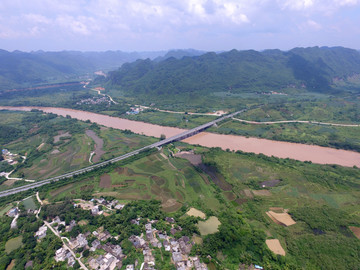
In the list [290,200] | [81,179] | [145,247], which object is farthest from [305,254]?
[81,179]

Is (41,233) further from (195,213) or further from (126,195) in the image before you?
(195,213)

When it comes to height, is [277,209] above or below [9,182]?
above

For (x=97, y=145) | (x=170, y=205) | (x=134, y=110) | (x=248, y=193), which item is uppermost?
(x=134, y=110)

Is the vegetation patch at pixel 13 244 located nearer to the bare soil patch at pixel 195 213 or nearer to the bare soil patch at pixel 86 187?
the bare soil patch at pixel 86 187

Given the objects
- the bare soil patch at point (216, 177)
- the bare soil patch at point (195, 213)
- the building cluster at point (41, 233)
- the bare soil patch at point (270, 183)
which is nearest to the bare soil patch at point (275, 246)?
the bare soil patch at point (195, 213)

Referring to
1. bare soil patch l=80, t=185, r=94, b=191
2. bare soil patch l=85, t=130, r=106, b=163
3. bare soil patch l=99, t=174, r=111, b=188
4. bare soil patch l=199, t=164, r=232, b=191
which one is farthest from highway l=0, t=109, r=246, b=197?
bare soil patch l=199, t=164, r=232, b=191

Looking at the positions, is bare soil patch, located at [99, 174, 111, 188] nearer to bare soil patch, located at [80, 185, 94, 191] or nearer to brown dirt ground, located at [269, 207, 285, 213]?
bare soil patch, located at [80, 185, 94, 191]

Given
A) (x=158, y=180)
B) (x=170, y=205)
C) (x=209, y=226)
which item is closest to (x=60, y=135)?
(x=158, y=180)
